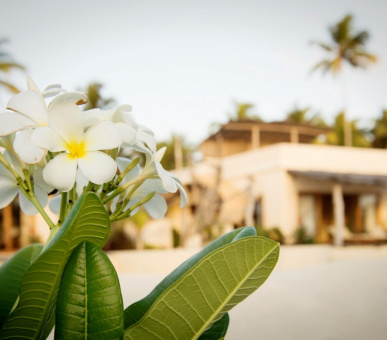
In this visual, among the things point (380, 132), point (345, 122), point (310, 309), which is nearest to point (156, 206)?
point (310, 309)

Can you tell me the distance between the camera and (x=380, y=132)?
28125mm

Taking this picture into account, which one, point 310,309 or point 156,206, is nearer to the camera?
point 156,206

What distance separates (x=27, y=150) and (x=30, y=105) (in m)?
0.07

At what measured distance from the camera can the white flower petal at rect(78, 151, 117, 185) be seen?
728 millimetres

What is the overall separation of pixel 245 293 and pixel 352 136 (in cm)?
2951

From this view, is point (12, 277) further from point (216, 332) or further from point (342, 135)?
point (342, 135)

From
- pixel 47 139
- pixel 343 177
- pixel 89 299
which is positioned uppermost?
pixel 343 177

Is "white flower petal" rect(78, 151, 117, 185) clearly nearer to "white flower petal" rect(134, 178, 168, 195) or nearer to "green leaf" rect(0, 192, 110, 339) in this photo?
"green leaf" rect(0, 192, 110, 339)

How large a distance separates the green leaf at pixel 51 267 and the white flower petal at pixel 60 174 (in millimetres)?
52

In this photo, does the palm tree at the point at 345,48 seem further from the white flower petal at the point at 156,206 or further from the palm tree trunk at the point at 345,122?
the white flower petal at the point at 156,206

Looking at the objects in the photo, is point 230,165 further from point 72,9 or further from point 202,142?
point 72,9

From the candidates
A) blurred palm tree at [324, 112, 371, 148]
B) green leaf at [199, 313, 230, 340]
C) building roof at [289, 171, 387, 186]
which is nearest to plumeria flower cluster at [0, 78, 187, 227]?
green leaf at [199, 313, 230, 340]

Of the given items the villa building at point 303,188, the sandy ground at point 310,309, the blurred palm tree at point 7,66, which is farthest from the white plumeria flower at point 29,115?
the blurred palm tree at point 7,66

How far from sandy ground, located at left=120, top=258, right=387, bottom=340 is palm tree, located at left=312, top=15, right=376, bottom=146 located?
78.6 feet
